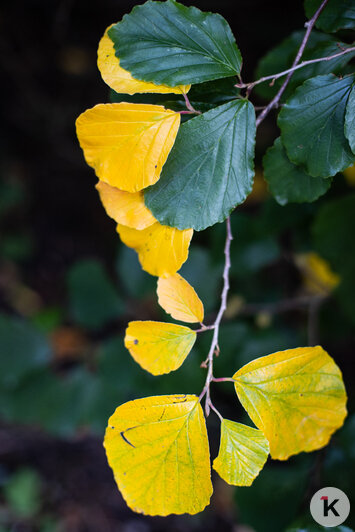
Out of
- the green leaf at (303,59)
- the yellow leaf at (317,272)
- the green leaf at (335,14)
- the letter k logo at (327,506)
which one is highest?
the green leaf at (335,14)

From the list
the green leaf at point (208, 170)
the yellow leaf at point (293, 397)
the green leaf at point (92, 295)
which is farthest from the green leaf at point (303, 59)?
the green leaf at point (92, 295)

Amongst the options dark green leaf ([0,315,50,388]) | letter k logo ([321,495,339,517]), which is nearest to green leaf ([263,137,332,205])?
letter k logo ([321,495,339,517])

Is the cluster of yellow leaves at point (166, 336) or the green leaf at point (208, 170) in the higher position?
the green leaf at point (208, 170)

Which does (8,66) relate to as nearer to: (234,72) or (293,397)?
(234,72)

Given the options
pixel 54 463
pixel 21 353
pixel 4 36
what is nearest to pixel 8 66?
pixel 4 36

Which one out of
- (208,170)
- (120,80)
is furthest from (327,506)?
(120,80)

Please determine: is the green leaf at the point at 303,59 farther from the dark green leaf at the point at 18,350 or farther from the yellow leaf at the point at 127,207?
the dark green leaf at the point at 18,350

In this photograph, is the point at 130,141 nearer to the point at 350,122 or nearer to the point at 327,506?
the point at 350,122

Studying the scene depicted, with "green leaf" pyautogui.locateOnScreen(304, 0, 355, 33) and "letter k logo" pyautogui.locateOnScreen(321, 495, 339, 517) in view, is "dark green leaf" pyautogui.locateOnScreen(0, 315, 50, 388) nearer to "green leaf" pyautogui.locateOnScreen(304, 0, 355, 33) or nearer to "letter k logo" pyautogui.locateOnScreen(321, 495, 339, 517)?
"letter k logo" pyautogui.locateOnScreen(321, 495, 339, 517)
